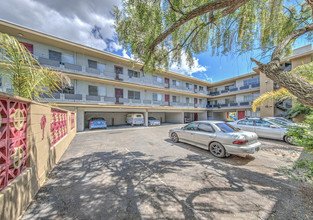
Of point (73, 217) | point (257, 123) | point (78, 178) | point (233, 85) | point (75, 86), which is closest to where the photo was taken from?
point (73, 217)

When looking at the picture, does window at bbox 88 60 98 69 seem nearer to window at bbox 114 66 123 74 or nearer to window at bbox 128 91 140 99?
window at bbox 114 66 123 74

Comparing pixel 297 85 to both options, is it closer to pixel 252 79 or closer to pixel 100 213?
pixel 100 213

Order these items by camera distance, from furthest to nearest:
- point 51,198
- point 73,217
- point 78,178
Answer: point 78,178, point 51,198, point 73,217

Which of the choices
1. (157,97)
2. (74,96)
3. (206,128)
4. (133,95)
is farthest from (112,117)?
(206,128)

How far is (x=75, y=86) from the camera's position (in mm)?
12031

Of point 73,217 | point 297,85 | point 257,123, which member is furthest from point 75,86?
point 257,123

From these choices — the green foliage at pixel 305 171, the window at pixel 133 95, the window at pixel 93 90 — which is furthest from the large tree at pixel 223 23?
the window at pixel 133 95

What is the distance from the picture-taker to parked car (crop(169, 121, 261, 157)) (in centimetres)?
404

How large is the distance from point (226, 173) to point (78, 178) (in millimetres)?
4219

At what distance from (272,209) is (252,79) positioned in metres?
23.4

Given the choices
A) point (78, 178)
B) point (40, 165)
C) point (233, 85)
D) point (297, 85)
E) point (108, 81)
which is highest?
point (233, 85)

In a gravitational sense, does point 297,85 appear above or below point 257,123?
A: above

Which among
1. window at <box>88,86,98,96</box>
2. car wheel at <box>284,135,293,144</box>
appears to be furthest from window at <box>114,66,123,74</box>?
car wheel at <box>284,135,293,144</box>

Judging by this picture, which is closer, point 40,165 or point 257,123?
point 40,165
